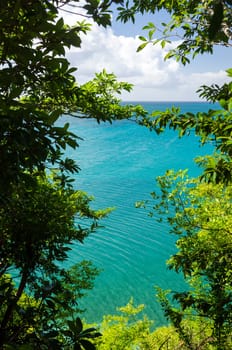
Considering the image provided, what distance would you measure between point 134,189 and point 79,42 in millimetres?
28274

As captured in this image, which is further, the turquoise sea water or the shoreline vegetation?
the turquoise sea water

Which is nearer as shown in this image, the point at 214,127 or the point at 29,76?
the point at 29,76

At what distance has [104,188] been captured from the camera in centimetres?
2995

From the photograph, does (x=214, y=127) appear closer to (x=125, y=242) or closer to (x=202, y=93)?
(x=202, y=93)

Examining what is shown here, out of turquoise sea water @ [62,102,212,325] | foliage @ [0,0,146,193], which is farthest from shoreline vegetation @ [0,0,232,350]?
turquoise sea water @ [62,102,212,325]

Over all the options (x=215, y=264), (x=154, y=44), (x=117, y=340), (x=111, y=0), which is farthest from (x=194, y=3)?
(x=117, y=340)

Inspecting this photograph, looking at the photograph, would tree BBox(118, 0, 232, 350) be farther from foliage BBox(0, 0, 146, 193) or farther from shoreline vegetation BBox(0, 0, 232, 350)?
foliage BBox(0, 0, 146, 193)

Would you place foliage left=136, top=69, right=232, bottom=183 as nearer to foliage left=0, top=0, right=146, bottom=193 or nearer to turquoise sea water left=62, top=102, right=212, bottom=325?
turquoise sea water left=62, top=102, right=212, bottom=325

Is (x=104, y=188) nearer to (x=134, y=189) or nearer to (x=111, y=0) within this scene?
(x=134, y=189)

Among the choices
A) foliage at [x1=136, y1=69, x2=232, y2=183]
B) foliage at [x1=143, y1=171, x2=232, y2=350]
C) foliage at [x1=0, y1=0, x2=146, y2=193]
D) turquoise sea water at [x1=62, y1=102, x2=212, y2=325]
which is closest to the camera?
foliage at [x1=0, y1=0, x2=146, y2=193]

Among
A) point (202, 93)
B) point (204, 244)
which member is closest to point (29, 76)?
point (202, 93)

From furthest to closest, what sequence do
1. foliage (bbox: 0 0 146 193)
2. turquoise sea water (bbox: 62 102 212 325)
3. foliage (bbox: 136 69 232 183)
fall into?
turquoise sea water (bbox: 62 102 212 325)
foliage (bbox: 136 69 232 183)
foliage (bbox: 0 0 146 193)

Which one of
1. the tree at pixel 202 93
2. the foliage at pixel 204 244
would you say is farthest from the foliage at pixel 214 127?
the foliage at pixel 204 244

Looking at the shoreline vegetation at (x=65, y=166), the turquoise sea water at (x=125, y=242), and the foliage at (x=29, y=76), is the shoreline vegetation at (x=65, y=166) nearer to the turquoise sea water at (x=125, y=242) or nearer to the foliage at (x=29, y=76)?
the foliage at (x=29, y=76)
